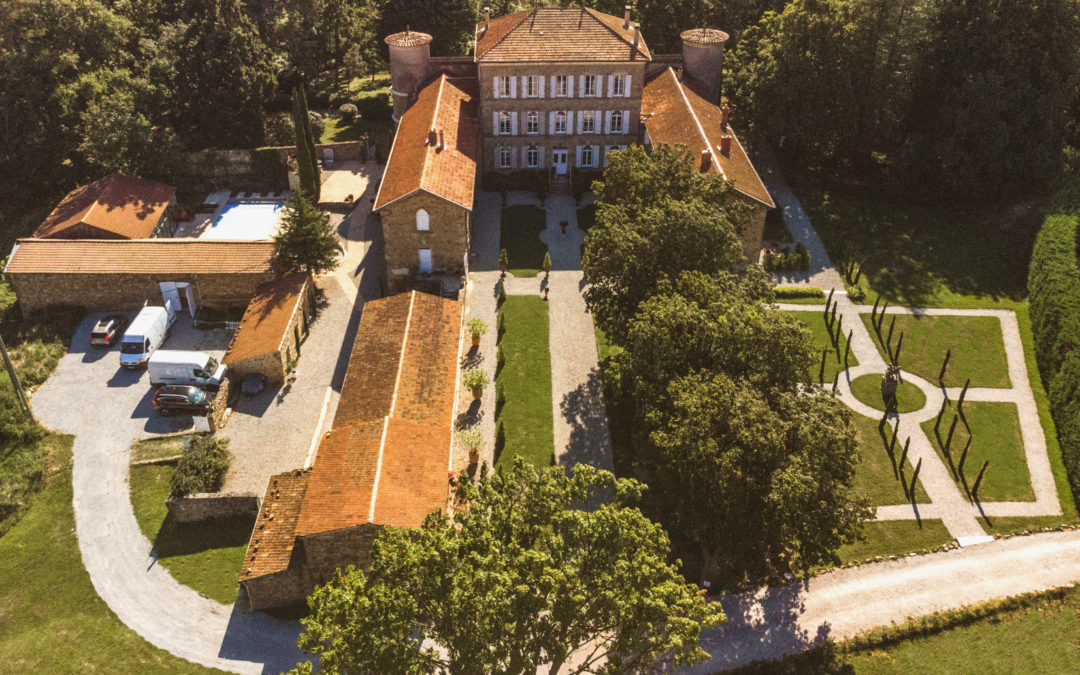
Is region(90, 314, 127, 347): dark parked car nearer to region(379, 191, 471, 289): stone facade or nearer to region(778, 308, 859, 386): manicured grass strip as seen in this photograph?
region(379, 191, 471, 289): stone facade

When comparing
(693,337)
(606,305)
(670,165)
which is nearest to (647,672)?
(693,337)

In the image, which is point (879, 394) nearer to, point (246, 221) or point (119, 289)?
point (246, 221)

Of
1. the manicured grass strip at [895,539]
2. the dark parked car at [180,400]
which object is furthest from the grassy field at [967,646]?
the dark parked car at [180,400]

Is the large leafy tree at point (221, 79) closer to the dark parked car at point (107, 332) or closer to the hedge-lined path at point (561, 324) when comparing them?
the hedge-lined path at point (561, 324)

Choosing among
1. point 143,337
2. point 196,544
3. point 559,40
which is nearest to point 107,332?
point 143,337

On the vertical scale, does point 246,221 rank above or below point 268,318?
below

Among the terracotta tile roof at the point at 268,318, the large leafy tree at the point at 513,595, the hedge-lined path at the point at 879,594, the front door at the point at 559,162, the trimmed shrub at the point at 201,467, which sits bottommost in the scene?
the hedge-lined path at the point at 879,594

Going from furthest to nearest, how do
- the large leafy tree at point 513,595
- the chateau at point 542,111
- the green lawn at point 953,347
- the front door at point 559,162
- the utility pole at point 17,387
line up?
the front door at point 559,162
the chateau at point 542,111
the green lawn at point 953,347
the utility pole at point 17,387
the large leafy tree at point 513,595
